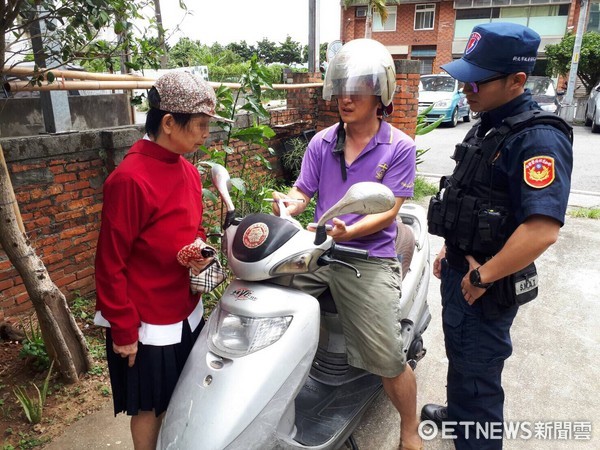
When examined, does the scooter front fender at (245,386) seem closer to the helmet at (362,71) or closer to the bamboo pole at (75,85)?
the helmet at (362,71)

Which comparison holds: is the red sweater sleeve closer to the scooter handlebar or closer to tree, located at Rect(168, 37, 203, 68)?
the scooter handlebar

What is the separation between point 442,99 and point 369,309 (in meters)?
13.5

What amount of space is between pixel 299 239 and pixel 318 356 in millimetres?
885

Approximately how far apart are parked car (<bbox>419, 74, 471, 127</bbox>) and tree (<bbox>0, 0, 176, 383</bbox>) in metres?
11.9

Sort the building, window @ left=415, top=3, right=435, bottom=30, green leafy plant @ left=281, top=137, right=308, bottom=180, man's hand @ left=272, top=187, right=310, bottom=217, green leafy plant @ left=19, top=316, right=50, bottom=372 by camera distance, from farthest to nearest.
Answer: window @ left=415, top=3, right=435, bottom=30 < the building < green leafy plant @ left=281, top=137, right=308, bottom=180 < green leafy plant @ left=19, top=316, right=50, bottom=372 < man's hand @ left=272, top=187, right=310, bottom=217

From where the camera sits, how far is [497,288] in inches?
70.3

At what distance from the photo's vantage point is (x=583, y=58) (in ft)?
51.6

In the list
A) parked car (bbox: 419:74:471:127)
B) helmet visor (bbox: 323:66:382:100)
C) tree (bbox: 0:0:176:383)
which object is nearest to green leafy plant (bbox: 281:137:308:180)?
tree (bbox: 0:0:176:383)

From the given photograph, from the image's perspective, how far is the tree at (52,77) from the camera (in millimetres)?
2154

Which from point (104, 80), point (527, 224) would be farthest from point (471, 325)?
point (104, 80)

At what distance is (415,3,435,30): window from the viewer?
26250mm

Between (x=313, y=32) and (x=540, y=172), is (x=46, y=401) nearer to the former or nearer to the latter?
(x=540, y=172)

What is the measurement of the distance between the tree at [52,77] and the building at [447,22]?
80.3 ft

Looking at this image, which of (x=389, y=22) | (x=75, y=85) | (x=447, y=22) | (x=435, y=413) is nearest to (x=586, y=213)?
(x=435, y=413)
